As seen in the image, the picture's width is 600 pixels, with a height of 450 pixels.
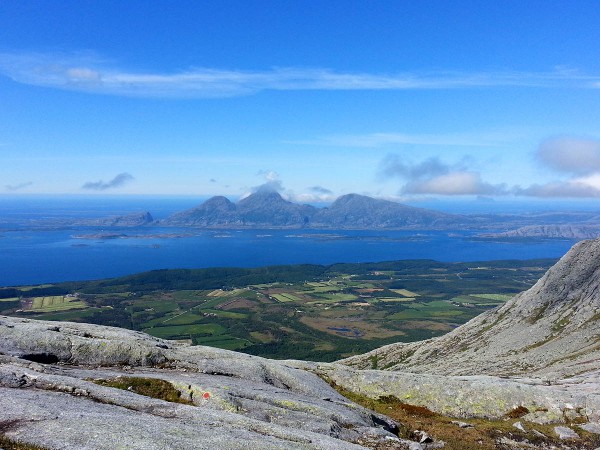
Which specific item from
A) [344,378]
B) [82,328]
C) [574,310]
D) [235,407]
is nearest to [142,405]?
[235,407]

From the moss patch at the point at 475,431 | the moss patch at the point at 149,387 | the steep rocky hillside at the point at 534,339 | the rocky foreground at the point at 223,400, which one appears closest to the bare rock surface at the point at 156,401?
the rocky foreground at the point at 223,400

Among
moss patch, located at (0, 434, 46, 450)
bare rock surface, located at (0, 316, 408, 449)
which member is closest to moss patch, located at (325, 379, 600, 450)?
bare rock surface, located at (0, 316, 408, 449)

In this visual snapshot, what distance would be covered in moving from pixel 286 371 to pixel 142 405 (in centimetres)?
1809

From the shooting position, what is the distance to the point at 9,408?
70.6 feet

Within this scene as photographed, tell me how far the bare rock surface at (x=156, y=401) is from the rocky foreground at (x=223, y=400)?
9cm

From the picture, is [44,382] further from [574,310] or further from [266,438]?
[574,310]

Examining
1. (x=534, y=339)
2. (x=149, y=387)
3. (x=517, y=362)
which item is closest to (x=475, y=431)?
(x=149, y=387)

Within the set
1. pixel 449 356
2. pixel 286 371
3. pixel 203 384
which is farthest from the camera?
pixel 449 356

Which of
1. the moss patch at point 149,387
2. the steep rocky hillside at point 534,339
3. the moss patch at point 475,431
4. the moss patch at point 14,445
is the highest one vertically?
the moss patch at point 14,445

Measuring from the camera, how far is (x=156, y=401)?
2669cm

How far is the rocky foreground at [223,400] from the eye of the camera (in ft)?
68.7

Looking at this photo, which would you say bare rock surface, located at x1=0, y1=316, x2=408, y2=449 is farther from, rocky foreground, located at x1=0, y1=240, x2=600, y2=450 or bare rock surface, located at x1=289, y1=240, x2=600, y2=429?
bare rock surface, located at x1=289, y1=240, x2=600, y2=429

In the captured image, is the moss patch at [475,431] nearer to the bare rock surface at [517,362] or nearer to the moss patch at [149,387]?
the bare rock surface at [517,362]

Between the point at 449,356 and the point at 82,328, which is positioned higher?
the point at 82,328
